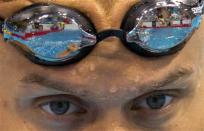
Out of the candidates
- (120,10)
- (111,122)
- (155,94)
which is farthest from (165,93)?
(120,10)

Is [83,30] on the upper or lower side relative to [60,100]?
upper

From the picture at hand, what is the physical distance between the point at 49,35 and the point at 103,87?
159 millimetres

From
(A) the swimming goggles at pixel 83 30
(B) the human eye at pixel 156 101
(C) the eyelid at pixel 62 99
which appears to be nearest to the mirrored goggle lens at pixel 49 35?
(A) the swimming goggles at pixel 83 30

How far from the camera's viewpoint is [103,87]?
1.28 m

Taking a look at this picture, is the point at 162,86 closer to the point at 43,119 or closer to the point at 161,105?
the point at 161,105

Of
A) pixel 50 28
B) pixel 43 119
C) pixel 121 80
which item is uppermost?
pixel 50 28

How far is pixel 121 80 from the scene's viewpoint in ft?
4.18

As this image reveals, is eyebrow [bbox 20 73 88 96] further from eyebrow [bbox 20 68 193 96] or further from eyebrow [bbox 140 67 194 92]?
eyebrow [bbox 140 67 194 92]

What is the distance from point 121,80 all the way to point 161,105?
0.56ft

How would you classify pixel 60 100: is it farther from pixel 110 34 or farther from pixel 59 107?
pixel 110 34

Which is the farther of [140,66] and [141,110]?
[141,110]

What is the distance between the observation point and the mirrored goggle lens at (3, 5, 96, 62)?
3.97ft

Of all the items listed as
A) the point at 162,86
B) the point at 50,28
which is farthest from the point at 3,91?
the point at 162,86

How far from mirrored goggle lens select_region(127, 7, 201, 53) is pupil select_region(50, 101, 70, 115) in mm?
227
